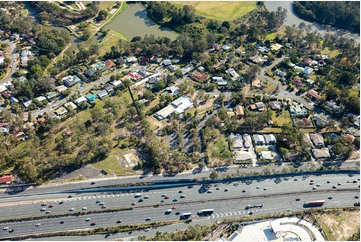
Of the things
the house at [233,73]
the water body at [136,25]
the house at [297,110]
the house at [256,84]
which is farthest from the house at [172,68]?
the house at [297,110]

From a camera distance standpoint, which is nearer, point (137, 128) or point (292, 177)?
point (292, 177)

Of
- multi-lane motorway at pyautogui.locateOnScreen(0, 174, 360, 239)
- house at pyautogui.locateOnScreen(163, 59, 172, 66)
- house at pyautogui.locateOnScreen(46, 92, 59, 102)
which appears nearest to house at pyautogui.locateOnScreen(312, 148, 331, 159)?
multi-lane motorway at pyautogui.locateOnScreen(0, 174, 360, 239)

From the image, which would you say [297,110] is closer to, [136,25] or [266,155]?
[266,155]

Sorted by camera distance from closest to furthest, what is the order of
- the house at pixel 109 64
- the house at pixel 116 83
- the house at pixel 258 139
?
the house at pixel 258 139
the house at pixel 116 83
the house at pixel 109 64

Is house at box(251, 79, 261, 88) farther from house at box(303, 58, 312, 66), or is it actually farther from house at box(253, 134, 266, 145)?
house at box(253, 134, 266, 145)

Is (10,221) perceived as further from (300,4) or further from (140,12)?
(300,4)

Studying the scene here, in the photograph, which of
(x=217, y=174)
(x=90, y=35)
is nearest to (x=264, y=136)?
(x=217, y=174)

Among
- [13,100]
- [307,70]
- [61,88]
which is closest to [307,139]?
[307,70]

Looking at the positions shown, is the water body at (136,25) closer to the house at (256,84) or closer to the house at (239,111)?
the house at (256,84)
